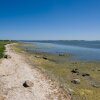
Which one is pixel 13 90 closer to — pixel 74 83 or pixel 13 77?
pixel 13 77

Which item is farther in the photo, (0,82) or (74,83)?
(74,83)

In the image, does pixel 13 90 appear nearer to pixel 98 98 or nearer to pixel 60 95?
pixel 60 95

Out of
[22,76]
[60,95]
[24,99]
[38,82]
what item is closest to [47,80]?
[38,82]

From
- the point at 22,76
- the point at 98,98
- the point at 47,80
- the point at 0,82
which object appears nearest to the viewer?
the point at 98,98

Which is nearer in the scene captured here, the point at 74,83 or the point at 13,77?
the point at 13,77

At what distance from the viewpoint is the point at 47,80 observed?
2256cm

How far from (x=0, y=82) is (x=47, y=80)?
515 cm

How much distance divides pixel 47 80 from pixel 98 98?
6.07m

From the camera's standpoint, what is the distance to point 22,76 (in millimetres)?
24125

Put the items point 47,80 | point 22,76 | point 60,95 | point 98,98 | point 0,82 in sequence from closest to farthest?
point 60,95, point 98,98, point 0,82, point 47,80, point 22,76

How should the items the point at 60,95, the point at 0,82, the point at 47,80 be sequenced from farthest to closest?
1. the point at 47,80
2. the point at 0,82
3. the point at 60,95

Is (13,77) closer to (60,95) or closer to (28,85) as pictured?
(28,85)

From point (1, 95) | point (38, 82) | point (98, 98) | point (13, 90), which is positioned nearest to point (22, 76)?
point (38, 82)

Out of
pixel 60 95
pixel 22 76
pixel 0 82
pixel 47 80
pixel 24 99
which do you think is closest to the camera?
pixel 24 99
